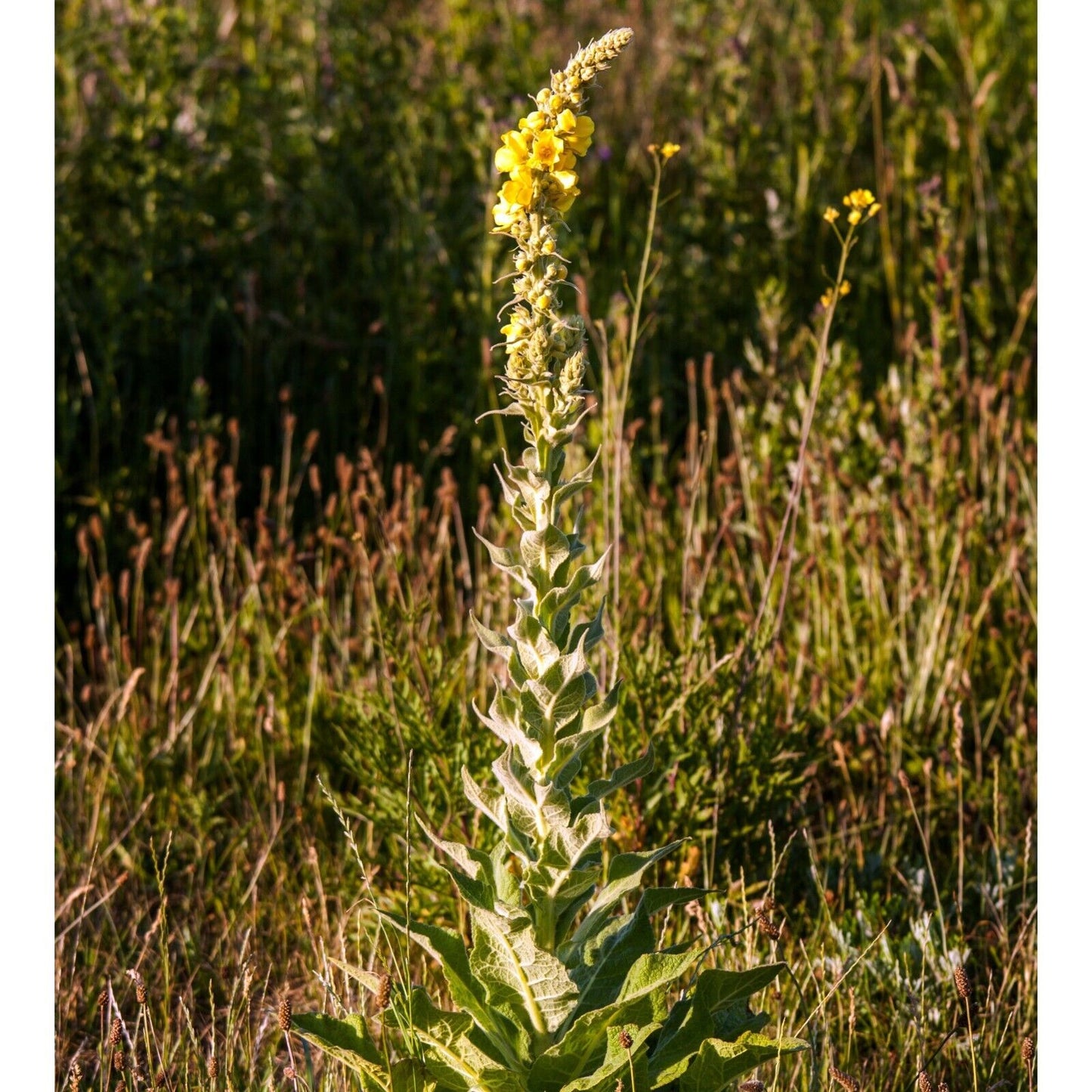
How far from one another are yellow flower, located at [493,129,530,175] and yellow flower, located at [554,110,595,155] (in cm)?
4

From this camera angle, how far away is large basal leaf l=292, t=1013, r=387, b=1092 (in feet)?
4.96

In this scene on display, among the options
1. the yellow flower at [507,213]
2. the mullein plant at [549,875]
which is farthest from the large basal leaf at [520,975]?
the yellow flower at [507,213]

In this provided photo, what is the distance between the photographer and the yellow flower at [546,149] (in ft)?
4.51

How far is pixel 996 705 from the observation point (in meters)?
2.74

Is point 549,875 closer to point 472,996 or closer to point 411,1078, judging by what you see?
point 472,996

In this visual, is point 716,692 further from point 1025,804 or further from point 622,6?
point 622,6

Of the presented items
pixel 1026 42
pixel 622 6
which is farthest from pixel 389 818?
pixel 622 6

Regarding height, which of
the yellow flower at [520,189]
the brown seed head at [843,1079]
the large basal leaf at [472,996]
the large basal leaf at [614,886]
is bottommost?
the brown seed head at [843,1079]

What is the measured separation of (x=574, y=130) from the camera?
4.58ft

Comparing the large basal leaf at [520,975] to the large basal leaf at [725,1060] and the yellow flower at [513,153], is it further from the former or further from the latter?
the yellow flower at [513,153]

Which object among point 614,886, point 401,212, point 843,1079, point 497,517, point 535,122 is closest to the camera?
point 535,122

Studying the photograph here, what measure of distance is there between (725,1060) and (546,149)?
39.7 inches

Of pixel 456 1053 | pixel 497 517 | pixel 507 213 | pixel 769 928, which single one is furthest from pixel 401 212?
pixel 456 1053

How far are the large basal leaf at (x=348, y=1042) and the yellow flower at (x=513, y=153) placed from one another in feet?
3.13
